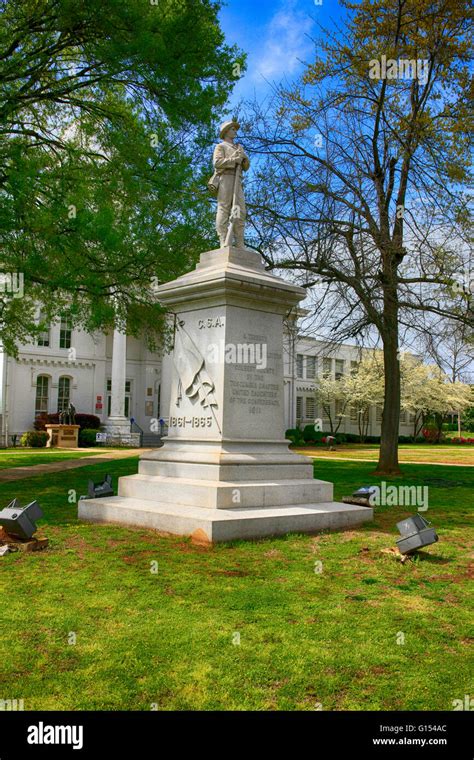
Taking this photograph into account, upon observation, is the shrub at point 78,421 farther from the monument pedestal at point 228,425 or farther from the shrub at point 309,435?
the monument pedestal at point 228,425

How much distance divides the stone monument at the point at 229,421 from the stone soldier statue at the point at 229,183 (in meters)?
0.02

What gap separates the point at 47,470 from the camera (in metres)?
18.0

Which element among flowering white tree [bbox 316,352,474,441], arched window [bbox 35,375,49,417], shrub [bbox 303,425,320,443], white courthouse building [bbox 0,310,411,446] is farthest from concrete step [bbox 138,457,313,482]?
flowering white tree [bbox 316,352,474,441]

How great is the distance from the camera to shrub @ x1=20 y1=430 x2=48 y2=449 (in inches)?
1366

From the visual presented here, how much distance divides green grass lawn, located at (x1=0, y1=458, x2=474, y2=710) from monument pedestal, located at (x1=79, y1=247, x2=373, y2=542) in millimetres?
662

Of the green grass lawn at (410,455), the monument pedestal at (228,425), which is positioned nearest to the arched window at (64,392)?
the green grass lawn at (410,455)

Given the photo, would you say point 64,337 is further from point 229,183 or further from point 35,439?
point 229,183

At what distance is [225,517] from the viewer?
724 centimetres

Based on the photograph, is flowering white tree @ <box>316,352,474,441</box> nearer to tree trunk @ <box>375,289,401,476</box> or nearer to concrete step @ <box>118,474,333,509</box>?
tree trunk @ <box>375,289,401,476</box>

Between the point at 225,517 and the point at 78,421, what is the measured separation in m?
32.9

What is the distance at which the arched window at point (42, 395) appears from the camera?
132ft

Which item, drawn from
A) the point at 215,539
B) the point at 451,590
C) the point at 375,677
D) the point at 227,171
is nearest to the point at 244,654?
the point at 375,677

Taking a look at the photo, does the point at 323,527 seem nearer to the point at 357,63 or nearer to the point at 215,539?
the point at 215,539

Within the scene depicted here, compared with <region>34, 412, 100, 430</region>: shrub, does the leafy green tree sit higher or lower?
higher
